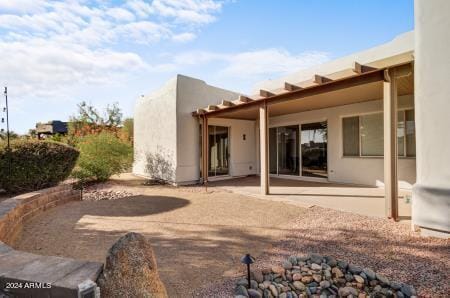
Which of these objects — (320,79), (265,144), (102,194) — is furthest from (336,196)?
(102,194)

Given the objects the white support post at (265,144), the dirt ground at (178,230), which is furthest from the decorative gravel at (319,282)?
the white support post at (265,144)

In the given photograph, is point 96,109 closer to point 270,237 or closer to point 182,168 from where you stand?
point 182,168

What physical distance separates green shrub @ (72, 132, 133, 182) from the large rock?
9432 millimetres

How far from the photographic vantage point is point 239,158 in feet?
40.5

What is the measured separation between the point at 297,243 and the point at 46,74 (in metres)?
17.3

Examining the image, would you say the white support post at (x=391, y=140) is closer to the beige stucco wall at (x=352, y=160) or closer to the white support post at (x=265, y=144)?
the white support post at (x=265, y=144)

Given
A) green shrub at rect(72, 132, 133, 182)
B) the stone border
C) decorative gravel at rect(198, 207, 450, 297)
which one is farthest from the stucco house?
the stone border

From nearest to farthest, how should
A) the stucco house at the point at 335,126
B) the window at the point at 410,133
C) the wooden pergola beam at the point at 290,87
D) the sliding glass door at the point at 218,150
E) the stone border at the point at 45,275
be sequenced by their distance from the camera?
the stone border at the point at 45,275, the stucco house at the point at 335,126, the wooden pergola beam at the point at 290,87, the window at the point at 410,133, the sliding glass door at the point at 218,150

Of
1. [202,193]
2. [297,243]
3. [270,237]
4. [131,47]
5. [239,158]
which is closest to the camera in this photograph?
[297,243]

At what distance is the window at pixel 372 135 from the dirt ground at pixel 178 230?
4.45m

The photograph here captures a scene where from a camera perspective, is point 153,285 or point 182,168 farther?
point 182,168

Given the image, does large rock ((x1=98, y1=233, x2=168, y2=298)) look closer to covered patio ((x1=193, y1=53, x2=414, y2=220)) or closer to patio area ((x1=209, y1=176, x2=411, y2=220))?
covered patio ((x1=193, y1=53, x2=414, y2=220))

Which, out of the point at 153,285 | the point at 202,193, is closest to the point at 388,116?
the point at 153,285

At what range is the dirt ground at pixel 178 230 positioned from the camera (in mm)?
3410
